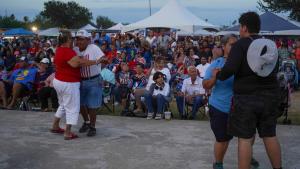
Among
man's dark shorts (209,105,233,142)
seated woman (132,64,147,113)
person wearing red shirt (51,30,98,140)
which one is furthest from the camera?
seated woman (132,64,147,113)

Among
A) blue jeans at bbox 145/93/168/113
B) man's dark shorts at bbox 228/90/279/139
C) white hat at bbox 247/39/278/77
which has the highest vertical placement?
white hat at bbox 247/39/278/77

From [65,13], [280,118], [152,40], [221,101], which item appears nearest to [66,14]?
[65,13]

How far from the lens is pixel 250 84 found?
4.20 meters

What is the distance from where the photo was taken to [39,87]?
10.1 metres

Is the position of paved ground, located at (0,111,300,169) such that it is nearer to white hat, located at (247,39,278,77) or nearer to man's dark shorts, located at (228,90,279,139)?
man's dark shorts, located at (228,90,279,139)

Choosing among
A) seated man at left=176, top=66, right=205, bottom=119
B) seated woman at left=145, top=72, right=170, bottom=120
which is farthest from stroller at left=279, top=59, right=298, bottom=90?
seated woman at left=145, top=72, right=170, bottom=120

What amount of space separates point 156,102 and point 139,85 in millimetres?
1348

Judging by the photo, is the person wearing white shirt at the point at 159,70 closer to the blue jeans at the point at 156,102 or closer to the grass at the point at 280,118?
the blue jeans at the point at 156,102

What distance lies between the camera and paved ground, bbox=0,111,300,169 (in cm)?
555

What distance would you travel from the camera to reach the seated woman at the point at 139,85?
9695 mm

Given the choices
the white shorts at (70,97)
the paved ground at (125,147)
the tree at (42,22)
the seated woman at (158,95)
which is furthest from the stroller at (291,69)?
the tree at (42,22)

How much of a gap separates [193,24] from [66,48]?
46.9ft

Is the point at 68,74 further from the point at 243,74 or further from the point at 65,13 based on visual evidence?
the point at 65,13

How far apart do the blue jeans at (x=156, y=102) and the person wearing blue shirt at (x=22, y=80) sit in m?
2.82
